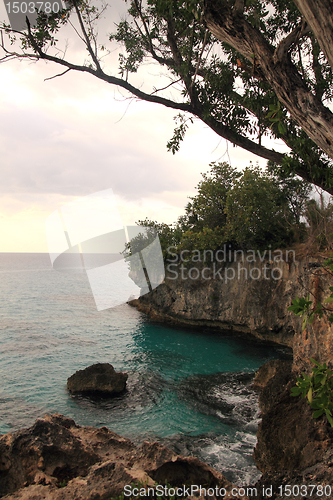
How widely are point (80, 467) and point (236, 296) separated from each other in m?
20.6

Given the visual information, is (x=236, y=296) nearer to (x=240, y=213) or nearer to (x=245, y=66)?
(x=240, y=213)

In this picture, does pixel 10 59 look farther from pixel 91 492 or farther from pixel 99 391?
pixel 99 391

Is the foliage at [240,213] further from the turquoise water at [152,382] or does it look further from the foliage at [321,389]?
the foliage at [321,389]

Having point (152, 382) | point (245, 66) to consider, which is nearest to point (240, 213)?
point (152, 382)

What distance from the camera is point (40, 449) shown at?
6.15 m

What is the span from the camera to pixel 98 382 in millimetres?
14562

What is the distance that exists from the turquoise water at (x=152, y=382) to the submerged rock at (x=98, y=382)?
465 mm

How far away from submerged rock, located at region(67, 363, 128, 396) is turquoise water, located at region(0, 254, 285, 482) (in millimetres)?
465

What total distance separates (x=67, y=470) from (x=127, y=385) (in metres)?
9.94

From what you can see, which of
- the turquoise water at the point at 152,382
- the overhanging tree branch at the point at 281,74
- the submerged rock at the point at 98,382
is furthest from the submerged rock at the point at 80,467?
the submerged rock at the point at 98,382

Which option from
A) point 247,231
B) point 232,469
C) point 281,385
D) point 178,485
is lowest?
point 232,469

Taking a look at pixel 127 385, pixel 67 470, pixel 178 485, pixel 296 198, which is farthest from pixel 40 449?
pixel 296 198

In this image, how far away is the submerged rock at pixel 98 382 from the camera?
14.5 m

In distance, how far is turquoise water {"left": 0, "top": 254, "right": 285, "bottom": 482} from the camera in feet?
36.6
